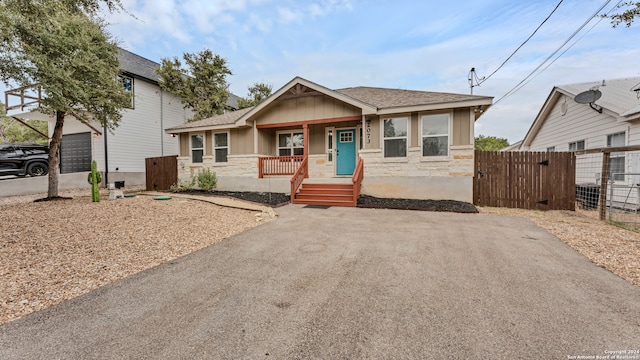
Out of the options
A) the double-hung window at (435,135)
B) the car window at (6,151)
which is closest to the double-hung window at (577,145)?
the double-hung window at (435,135)

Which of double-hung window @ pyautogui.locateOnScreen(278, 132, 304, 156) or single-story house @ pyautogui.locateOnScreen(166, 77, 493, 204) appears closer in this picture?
single-story house @ pyautogui.locateOnScreen(166, 77, 493, 204)

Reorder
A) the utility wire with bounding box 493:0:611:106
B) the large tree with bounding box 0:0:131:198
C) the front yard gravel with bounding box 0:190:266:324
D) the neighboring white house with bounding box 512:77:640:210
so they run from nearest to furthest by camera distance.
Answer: the front yard gravel with bounding box 0:190:266:324
the large tree with bounding box 0:0:131:198
the utility wire with bounding box 493:0:611:106
the neighboring white house with bounding box 512:77:640:210

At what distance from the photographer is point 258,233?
5215 millimetres

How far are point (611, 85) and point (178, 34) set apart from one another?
60.5ft

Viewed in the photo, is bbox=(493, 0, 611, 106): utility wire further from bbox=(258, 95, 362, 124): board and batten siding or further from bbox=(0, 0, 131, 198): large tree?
bbox=(0, 0, 131, 198): large tree

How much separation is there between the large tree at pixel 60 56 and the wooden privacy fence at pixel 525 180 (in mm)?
11177

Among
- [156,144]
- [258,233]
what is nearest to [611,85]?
[258,233]

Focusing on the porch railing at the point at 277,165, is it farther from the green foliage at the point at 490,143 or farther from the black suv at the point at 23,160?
the green foliage at the point at 490,143

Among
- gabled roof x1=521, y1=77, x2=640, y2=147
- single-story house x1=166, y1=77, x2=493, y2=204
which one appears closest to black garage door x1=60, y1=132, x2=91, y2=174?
single-story house x1=166, y1=77, x2=493, y2=204

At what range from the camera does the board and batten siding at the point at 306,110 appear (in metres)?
10.3

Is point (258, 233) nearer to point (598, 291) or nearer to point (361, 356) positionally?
point (361, 356)

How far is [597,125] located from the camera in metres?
9.48

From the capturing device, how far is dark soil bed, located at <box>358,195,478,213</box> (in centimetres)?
757

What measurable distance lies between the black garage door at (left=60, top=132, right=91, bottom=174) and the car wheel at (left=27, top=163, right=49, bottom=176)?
1.21 metres
